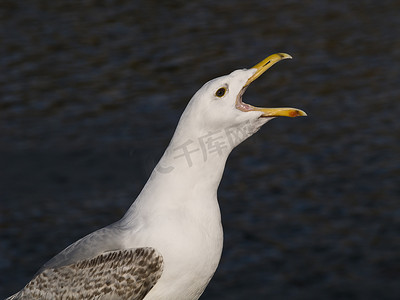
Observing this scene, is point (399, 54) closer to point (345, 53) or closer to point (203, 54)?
point (345, 53)

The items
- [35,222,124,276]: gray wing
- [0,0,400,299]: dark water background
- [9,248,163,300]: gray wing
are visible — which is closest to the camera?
[9,248,163,300]: gray wing

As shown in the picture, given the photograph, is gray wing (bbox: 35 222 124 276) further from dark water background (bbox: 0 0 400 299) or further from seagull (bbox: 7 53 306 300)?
dark water background (bbox: 0 0 400 299)

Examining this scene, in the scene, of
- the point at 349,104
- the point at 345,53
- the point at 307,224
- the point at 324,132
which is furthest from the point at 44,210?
the point at 345,53

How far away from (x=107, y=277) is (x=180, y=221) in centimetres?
67

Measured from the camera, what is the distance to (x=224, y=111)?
20.4ft

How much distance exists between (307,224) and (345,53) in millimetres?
5630

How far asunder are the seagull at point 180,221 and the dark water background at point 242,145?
6.21 feet

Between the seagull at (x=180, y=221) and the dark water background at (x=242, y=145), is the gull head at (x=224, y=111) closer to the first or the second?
the seagull at (x=180, y=221)

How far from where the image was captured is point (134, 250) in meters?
6.27

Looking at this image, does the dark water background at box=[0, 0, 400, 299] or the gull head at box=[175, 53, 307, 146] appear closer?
the gull head at box=[175, 53, 307, 146]

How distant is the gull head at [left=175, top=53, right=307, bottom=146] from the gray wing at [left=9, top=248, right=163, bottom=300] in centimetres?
96

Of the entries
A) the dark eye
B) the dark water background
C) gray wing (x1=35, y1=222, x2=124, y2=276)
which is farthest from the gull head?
the dark water background

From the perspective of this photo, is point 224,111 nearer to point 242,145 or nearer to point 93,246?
point 93,246

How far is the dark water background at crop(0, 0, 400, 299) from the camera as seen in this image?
1059cm
